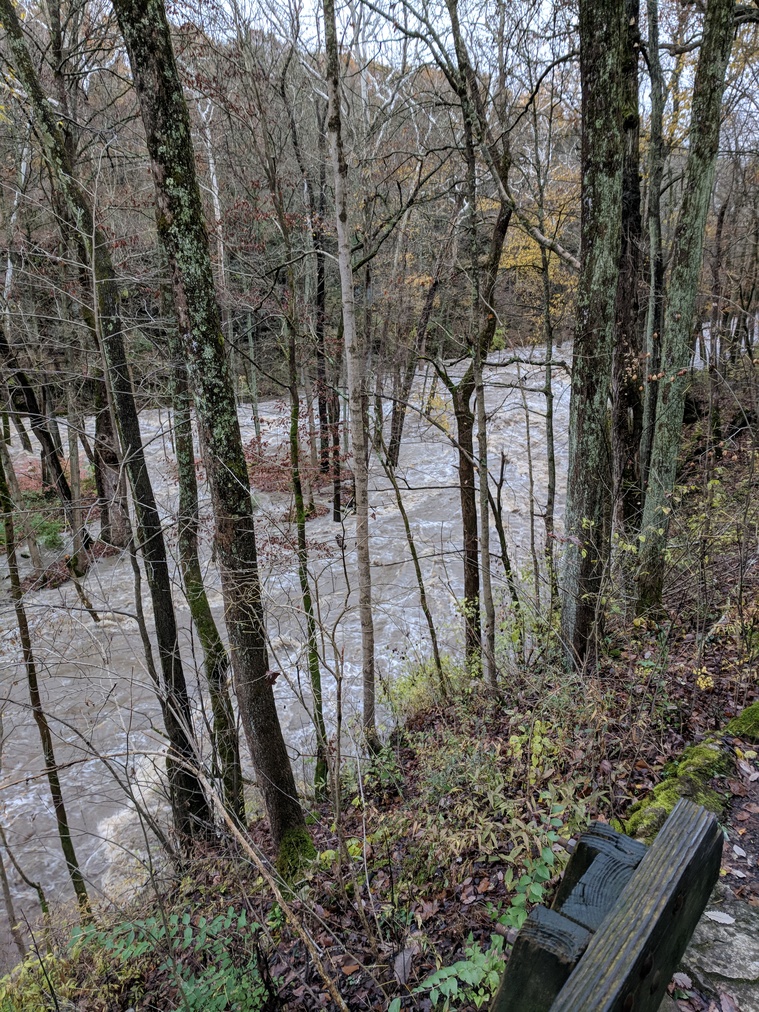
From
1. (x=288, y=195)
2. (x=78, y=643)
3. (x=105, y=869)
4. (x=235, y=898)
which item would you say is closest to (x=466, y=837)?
(x=235, y=898)

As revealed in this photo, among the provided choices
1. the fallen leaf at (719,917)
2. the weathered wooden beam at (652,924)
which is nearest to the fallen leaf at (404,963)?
the fallen leaf at (719,917)

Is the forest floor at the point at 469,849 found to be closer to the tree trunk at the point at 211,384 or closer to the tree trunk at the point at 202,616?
the tree trunk at the point at 211,384

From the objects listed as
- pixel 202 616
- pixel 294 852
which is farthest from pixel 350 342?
pixel 294 852

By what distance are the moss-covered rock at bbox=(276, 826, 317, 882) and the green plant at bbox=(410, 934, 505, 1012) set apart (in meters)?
3.06

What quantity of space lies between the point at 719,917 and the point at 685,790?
0.82 meters

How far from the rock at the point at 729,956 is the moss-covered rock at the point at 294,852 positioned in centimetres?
388

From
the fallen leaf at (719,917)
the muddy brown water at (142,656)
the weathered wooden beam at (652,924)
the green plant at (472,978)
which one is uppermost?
the weathered wooden beam at (652,924)

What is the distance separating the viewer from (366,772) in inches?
236

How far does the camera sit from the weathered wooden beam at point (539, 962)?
883mm

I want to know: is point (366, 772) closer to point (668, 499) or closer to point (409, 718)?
point (409, 718)

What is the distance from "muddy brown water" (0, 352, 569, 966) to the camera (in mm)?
5684

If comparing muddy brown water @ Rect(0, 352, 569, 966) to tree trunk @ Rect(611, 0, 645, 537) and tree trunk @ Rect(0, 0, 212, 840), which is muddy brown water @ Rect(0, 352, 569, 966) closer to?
tree trunk @ Rect(0, 0, 212, 840)

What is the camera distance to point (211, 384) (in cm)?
451

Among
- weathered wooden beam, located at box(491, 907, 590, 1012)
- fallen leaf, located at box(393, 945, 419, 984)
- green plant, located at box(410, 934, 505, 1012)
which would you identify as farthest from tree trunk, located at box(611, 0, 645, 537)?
weathered wooden beam, located at box(491, 907, 590, 1012)
